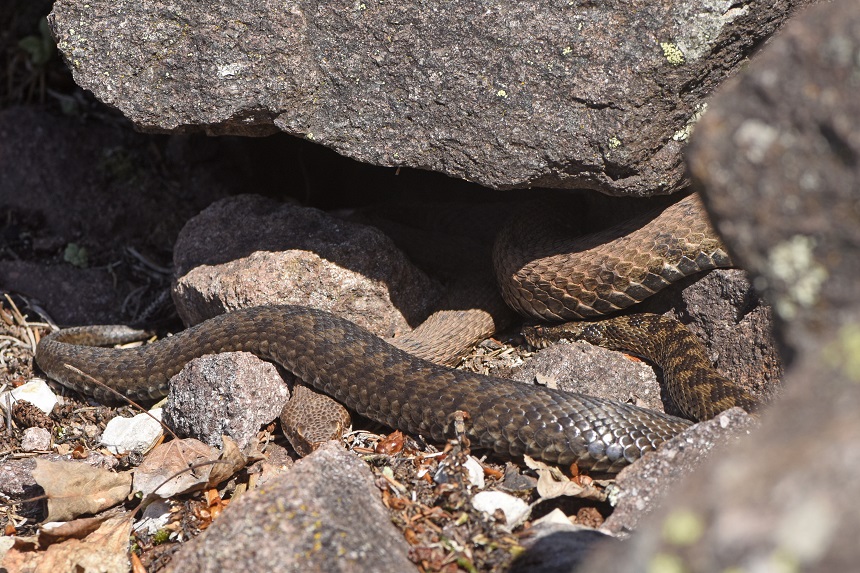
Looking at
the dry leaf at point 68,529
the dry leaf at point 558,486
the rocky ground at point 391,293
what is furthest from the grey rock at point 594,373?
the dry leaf at point 68,529

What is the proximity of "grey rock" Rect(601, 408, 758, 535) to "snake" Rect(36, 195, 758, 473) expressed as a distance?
0.26 metres

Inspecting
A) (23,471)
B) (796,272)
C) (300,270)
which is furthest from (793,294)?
(23,471)

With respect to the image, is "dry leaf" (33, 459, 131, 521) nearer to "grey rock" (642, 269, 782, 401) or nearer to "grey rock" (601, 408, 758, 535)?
"grey rock" (601, 408, 758, 535)

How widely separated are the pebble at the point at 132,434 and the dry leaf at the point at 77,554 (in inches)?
39.6

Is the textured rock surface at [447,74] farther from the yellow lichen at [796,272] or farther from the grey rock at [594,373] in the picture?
the yellow lichen at [796,272]

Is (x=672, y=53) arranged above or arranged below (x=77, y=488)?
above

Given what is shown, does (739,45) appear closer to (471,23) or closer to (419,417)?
(471,23)

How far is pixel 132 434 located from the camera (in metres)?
5.13

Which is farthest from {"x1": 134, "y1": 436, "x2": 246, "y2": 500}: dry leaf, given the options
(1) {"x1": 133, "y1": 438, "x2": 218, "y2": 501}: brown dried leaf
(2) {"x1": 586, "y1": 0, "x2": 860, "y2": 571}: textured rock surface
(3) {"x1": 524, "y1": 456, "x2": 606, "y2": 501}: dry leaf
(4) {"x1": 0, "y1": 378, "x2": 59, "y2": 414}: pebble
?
(2) {"x1": 586, "y1": 0, "x2": 860, "y2": 571}: textured rock surface

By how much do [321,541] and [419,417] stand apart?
4.93 ft

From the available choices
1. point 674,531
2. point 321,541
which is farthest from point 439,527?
point 674,531

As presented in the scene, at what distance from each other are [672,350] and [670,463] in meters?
1.46

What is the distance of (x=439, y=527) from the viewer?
12.0 ft

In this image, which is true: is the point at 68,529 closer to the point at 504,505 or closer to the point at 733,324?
the point at 504,505
